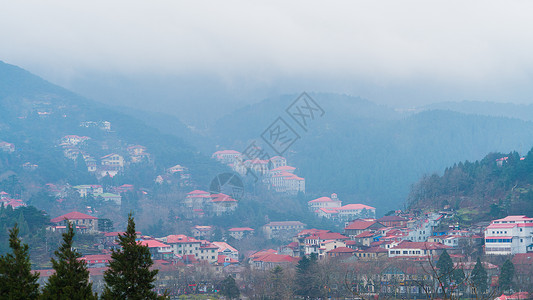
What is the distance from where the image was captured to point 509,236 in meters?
58.4

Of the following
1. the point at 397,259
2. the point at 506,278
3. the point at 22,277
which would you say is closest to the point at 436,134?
the point at 397,259

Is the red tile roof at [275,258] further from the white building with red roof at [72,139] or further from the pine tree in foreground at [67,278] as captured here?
the white building with red roof at [72,139]

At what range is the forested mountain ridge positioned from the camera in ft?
221

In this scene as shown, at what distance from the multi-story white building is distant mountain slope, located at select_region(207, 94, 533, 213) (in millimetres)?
74678

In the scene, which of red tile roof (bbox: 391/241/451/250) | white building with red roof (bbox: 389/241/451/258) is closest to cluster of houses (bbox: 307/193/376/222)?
red tile roof (bbox: 391/241/451/250)

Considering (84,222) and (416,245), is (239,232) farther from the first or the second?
(416,245)

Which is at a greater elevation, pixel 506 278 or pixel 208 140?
pixel 208 140

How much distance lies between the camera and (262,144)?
180 metres

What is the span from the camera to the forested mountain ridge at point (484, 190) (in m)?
67.4

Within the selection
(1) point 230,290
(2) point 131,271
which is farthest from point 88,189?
(2) point 131,271

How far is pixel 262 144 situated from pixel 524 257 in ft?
417

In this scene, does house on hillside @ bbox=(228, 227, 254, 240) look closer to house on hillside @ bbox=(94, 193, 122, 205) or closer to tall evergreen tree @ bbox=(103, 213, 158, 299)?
house on hillside @ bbox=(94, 193, 122, 205)

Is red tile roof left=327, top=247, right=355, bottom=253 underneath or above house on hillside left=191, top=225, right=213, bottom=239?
underneath

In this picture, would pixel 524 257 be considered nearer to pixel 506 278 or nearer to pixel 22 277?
A: pixel 506 278
